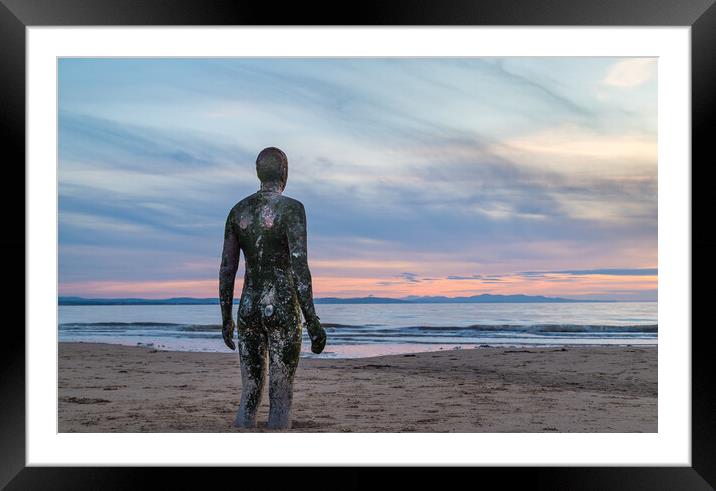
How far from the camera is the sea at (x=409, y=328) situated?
808 inches

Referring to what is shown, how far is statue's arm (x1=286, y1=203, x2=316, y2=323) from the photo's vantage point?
686cm

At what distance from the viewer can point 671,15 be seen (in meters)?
5.26

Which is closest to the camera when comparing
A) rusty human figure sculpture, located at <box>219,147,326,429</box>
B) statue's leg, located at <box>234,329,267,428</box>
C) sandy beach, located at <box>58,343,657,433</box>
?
rusty human figure sculpture, located at <box>219,147,326,429</box>

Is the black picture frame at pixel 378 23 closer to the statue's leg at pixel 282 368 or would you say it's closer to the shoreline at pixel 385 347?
the statue's leg at pixel 282 368

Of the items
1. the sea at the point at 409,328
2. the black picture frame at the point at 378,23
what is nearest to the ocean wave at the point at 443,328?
the sea at the point at 409,328

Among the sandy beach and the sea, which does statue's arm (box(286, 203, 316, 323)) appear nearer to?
the sandy beach

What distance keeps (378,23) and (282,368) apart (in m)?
3.32

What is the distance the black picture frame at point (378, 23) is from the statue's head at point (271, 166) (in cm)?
223

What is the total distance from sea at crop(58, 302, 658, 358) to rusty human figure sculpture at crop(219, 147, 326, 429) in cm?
908

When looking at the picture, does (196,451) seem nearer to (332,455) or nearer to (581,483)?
(332,455)

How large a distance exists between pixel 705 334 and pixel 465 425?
382 cm

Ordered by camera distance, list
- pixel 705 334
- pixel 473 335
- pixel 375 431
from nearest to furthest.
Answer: pixel 705 334
pixel 375 431
pixel 473 335

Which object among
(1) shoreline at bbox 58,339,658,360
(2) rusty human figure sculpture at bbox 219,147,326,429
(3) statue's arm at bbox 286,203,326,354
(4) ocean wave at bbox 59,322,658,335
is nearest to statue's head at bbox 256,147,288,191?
(2) rusty human figure sculpture at bbox 219,147,326,429

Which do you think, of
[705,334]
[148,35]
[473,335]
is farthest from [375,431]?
[473,335]
